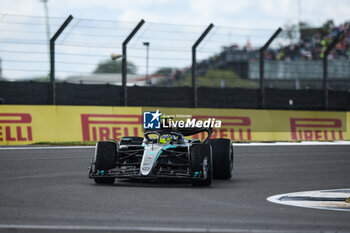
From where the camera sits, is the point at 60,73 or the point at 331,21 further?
the point at 331,21

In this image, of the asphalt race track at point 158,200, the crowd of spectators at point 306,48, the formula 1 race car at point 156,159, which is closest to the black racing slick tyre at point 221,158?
the asphalt race track at point 158,200

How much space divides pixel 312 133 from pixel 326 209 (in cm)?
1438

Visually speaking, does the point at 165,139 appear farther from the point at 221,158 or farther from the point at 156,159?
the point at 221,158

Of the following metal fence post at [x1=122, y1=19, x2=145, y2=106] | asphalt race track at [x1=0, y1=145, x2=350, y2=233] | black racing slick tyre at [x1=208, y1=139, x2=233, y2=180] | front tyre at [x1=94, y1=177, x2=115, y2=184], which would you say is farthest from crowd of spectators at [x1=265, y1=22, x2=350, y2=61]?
front tyre at [x1=94, y1=177, x2=115, y2=184]

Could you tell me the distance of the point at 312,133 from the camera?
22.4 meters

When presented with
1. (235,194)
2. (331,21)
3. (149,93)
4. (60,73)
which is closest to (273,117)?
(149,93)

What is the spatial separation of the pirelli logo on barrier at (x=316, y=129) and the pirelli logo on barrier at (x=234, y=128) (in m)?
1.60

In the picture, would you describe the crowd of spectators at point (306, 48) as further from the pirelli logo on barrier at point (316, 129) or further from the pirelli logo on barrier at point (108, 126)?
the pirelli logo on barrier at point (108, 126)

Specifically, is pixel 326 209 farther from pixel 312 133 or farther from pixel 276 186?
pixel 312 133

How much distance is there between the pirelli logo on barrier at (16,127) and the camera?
18.5 meters

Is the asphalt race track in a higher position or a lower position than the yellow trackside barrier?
lower

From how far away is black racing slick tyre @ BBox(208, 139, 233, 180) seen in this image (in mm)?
12078

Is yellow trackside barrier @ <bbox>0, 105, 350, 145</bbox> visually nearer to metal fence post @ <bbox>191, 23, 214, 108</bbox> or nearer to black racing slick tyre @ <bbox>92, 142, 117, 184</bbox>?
metal fence post @ <bbox>191, 23, 214, 108</bbox>

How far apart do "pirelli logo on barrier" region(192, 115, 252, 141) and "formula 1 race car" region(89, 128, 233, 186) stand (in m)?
9.38
